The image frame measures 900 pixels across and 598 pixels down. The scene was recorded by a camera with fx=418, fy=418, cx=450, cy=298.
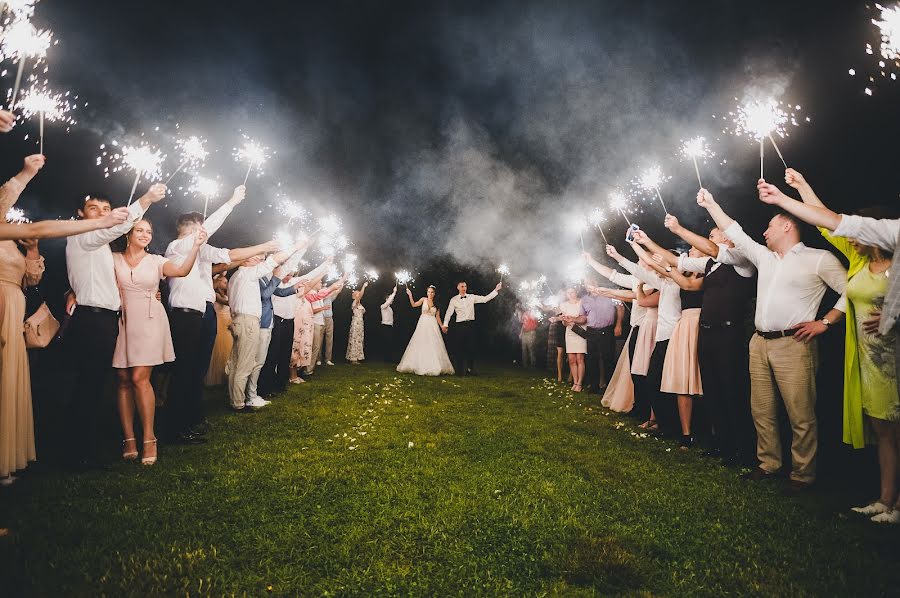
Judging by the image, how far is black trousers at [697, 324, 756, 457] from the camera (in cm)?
487

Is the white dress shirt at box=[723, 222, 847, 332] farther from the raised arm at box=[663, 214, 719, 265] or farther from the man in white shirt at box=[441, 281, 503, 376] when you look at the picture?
the man in white shirt at box=[441, 281, 503, 376]

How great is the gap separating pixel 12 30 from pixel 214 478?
4627mm

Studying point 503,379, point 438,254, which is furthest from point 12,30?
point 438,254

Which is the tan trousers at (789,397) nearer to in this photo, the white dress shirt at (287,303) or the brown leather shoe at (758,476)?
the brown leather shoe at (758,476)

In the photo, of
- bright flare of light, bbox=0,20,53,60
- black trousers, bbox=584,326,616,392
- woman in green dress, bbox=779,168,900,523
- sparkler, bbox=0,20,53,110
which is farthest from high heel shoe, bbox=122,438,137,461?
black trousers, bbox=584,326,616,392

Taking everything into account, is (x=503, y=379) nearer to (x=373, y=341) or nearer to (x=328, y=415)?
(x=328, y=415)

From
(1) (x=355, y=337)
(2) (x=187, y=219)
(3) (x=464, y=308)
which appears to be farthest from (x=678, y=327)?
(1) (x=355, y=337)

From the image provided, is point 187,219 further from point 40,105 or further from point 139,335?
point 40,105

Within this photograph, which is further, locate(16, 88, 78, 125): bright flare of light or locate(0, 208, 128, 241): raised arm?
locate(16, 88, 78, 125): bright flare of light

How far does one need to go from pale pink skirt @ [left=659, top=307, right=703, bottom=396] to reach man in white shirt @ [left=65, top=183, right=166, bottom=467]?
625 cm

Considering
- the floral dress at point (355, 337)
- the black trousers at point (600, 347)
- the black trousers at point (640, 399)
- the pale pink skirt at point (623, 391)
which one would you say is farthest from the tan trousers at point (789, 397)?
the floral dress at point (355, 337)

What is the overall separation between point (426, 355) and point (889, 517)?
33.3 ft

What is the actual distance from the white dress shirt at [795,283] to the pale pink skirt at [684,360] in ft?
3.97

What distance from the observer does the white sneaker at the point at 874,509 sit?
10.8 feet
